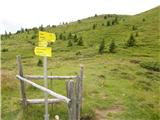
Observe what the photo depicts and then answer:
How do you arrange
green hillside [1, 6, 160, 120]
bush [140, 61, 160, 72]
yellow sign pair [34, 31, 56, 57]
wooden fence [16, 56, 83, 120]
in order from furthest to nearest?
bush [140, 61, 160, 72] → green hillside [1, 6, 160, 120] → yellow sign pair [34, 31, 56, 57] → wooden fence [16, 56, 83, 120]

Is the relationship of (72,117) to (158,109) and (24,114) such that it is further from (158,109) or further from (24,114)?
(158,109)

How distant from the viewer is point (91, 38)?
1818 inches

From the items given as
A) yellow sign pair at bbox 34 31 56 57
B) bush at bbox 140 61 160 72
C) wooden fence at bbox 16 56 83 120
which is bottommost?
bush at bbox 140 61 160 72

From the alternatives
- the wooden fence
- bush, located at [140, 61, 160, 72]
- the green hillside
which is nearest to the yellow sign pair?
the wooden fence

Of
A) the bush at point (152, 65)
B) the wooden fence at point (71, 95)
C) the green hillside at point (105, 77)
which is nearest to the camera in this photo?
the wooden fence at point (71, 95)

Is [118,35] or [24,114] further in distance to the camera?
[118,35]

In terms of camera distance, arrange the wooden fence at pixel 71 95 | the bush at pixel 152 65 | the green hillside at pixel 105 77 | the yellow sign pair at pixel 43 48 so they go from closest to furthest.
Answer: the wooden fence at pixel 71 95, the yellow sign pair at pixel 43 48, the green hillside at pixel 105 77, the bush at pixel 152 65

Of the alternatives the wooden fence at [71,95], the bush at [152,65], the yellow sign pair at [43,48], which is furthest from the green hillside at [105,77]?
the yellow sign pair at [43,48]

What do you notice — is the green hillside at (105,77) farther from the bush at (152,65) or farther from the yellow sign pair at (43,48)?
the yellow sign pair at (43,48)

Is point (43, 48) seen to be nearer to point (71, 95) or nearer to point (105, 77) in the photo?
point (71, 95)

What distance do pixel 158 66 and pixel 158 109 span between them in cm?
1136

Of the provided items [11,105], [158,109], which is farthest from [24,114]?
[158,109]

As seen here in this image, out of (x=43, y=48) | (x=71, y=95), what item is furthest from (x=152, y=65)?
(x=71, y=95)

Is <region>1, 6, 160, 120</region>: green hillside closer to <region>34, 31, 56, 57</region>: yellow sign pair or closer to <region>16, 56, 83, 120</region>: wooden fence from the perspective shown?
<region>16, 56, 83, 120</region>: wooden fence
